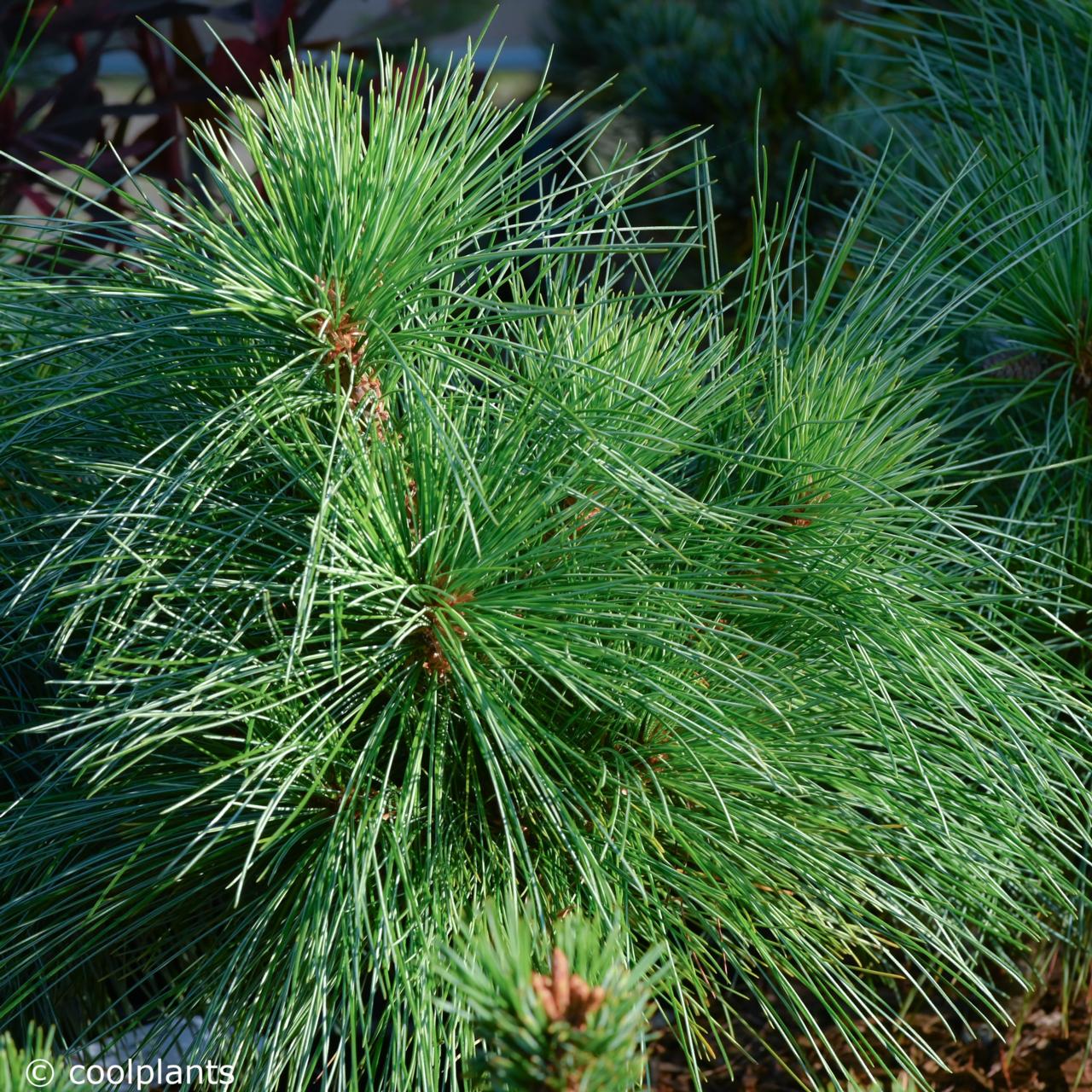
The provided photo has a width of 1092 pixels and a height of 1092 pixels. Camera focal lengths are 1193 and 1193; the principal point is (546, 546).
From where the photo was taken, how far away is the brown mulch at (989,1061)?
3.71ft

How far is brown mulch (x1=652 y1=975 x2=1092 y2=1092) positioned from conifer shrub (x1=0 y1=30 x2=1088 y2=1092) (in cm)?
38

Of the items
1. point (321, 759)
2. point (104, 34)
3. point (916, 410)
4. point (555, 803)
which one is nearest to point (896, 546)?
point (916, 410)

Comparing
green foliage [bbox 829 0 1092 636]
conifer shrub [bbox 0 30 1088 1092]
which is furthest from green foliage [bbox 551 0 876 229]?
conifer shrub [bbox 0 30 1088 1092]

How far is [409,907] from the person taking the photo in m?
0.66

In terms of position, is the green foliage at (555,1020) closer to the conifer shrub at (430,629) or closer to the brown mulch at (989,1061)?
the conifer shrub at (430,629)

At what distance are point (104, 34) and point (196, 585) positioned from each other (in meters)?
1.07

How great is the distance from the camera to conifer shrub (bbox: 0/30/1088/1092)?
Result: 67 centimetres

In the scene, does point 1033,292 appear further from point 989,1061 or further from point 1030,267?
point 989,1061

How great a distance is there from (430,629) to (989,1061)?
0.84 metres

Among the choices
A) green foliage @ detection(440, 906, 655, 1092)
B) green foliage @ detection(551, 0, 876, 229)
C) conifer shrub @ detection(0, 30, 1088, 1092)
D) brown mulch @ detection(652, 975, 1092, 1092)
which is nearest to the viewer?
green foliage @ detection(440, 906, 655, 1092)

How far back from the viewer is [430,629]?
2.26 feet

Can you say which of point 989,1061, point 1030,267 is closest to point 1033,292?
point 1030,267

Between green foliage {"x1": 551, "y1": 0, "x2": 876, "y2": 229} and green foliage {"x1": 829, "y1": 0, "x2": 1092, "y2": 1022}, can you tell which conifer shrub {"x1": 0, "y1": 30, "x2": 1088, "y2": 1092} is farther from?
green foliage {"x1": 551, "y1": 0, "x2": 876, "y2": 229}

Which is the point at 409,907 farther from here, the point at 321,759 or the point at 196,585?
the point at 196,585
